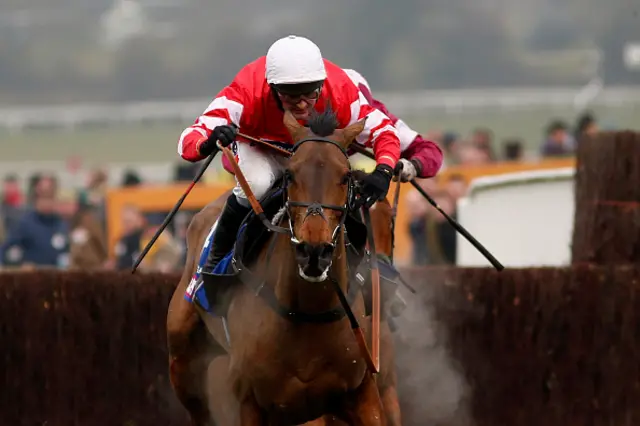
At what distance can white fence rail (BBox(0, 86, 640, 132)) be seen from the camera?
3278 cm

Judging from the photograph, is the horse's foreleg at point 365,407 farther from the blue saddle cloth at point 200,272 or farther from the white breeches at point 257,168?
the white breeches at point 257,168

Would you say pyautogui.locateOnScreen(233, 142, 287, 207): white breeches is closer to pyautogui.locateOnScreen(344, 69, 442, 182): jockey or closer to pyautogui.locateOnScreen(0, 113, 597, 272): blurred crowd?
pyautogui.locateOnScreen(344, 69, 442, 182): jockey

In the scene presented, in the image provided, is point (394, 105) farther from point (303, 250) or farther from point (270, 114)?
point (303, 250)

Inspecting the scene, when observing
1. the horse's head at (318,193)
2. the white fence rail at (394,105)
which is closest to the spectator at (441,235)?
the horse's head at (318,193)

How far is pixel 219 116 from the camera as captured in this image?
6.43m

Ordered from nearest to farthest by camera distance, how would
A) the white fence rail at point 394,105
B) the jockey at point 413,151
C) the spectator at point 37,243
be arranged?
the jockey at point 413,151
the spectator at point 37,243
the white fence rail at point 394,105

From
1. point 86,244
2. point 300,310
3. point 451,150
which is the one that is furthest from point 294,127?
point 451,150

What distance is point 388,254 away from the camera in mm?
7516

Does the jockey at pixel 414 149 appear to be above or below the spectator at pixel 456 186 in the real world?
above

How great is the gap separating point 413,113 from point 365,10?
691 cm

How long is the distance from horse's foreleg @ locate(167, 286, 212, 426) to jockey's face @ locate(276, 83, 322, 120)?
146cm

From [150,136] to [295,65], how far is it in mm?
28390

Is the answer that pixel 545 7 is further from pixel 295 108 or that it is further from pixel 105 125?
pixel 295 108

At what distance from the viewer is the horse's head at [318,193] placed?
5348 millimetres
